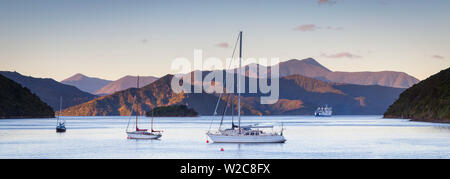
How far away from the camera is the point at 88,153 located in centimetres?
5603

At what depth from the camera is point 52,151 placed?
5831 cm

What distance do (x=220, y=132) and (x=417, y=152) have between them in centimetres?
2365
